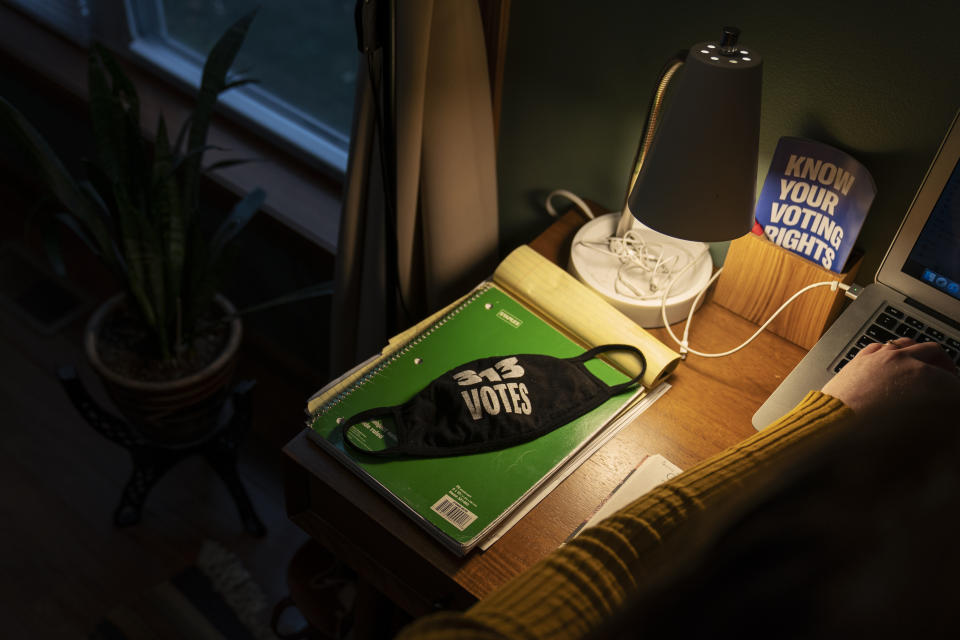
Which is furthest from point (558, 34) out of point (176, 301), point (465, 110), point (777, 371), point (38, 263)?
point (38, 263)

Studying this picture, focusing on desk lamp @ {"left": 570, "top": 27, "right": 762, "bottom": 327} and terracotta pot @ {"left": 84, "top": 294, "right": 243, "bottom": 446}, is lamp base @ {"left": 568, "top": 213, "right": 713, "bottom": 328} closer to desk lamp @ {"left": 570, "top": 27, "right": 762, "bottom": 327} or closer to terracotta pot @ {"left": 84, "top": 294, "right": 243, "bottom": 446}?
desk lamp @ {"left": 570, "top": 27, "right": 762, "bottom": 327}

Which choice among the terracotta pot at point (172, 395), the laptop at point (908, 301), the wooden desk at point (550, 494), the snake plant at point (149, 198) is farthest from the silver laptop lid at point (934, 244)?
the terracotta pot at point (172, 395)

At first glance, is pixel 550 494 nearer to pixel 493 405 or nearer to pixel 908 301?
pixel 493 405

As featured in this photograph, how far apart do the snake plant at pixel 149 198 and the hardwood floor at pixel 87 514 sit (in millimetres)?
423

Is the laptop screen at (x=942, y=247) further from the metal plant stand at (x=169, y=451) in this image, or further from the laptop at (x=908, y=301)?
the metal plant stand at (x=169, y=451)

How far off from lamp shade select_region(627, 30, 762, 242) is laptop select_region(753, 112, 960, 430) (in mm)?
188

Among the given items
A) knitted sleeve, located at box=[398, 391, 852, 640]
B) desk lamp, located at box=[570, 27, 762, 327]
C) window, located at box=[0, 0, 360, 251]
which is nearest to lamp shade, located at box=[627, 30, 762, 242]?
desk lamp, located at box=[570, 27, 762, 327]

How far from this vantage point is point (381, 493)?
2.96 ft

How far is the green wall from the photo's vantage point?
923 mm

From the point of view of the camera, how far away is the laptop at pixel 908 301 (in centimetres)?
91

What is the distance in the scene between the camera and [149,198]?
1.41 m

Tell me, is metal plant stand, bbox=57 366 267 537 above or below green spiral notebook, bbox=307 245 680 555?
below

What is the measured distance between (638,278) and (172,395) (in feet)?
2.91

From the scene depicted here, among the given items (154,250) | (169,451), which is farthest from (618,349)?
(169,451)
